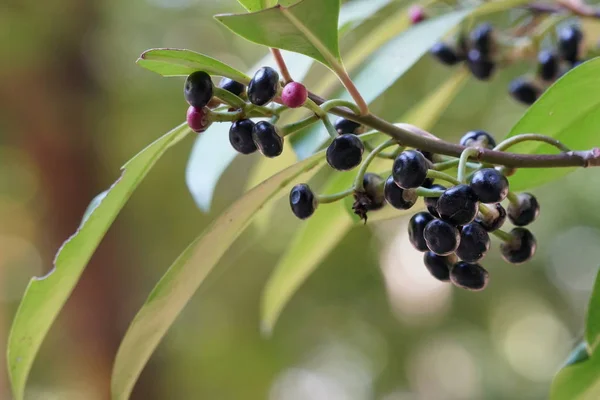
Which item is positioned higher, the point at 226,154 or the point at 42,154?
the point at 226,154

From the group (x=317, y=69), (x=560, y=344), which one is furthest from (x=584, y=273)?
(x=317, y=69)

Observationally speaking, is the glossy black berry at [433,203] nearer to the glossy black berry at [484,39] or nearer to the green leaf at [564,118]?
the green leaf at [564,118]

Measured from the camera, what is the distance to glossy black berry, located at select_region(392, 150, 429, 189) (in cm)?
32

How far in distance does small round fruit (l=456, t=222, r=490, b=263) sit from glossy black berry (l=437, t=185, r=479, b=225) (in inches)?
1.0

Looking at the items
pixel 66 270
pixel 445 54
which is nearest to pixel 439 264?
pixel 66 270

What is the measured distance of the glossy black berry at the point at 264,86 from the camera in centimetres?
32

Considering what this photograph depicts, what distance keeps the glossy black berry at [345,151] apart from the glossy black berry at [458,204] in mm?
54

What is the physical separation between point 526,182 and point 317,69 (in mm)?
637

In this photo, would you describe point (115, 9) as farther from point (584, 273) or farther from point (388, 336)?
point (584, 273)

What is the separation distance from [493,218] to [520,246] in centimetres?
6

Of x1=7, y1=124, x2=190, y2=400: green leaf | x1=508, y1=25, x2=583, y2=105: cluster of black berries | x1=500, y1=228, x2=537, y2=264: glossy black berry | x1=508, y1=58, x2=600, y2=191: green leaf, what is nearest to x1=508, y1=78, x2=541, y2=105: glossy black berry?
x1=508, y1=25, x2=583, y2=105: cluster of black berries

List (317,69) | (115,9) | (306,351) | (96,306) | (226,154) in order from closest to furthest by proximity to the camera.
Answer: (226,154) < (317,69) < (96,306) < (115,9) < (306,351)

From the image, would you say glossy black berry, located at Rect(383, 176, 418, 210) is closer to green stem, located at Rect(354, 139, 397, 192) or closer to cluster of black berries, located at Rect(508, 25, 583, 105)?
green stem, located at Rect(354, 139, 397, 192)

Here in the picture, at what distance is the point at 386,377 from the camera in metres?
1.98
